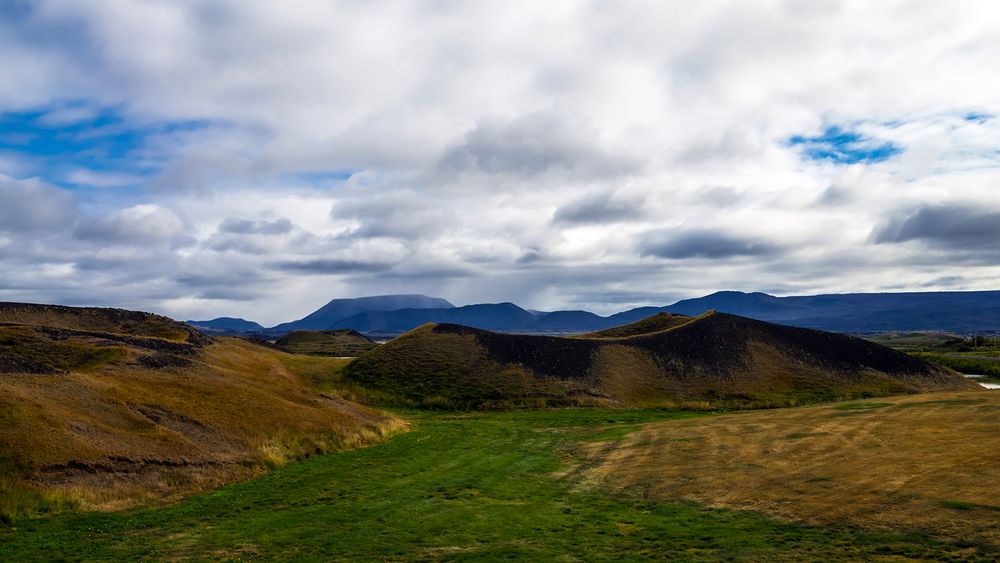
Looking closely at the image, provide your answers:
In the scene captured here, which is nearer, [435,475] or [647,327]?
[435,475]

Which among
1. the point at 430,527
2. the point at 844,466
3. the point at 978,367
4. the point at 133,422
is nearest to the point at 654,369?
the point at 844,466

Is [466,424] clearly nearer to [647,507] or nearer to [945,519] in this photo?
[647,507]

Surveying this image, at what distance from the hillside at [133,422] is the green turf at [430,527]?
229 centimetres

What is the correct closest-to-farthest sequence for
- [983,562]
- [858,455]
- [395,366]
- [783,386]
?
[983,562], [858,455], [783,386], [395,366]

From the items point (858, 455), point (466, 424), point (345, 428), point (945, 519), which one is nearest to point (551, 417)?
point (466, 424)

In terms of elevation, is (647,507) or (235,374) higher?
(235,374)

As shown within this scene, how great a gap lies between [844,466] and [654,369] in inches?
2022

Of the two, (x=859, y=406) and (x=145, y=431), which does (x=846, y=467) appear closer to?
(x=859, y=406)

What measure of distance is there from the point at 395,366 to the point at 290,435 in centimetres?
4423

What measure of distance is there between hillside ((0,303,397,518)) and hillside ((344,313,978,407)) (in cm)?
2422

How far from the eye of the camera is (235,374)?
162 feet

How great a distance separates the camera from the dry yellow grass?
744 inches

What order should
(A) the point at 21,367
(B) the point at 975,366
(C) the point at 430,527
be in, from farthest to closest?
(B) the point at 975,366
(A) the point at 21,367
(C) the point at 430,527

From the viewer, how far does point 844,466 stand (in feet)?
83.5
